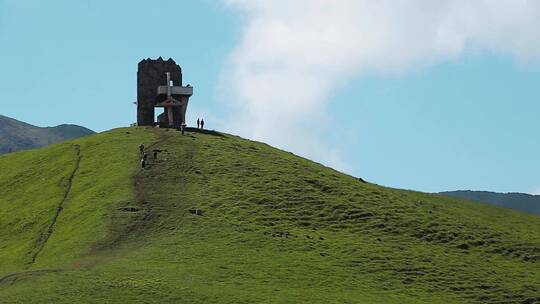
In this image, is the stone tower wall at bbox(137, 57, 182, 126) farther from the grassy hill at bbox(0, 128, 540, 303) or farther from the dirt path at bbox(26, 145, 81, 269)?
the dirt path at bbox(26, 145, 81, 269)

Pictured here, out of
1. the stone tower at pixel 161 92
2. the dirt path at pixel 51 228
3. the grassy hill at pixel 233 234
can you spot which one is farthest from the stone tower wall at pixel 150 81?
the dirt path at pixel 51 228

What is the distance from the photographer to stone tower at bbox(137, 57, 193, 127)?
105062 millimetres

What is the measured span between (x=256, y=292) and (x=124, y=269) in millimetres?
8689

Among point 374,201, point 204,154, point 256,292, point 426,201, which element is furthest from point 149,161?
point 256,292

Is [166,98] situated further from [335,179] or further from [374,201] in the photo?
[374,201]

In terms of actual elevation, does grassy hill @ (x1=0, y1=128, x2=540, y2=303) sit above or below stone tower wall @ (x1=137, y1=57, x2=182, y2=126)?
below

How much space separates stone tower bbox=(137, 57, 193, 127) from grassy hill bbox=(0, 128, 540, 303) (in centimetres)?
681

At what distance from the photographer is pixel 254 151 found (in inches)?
3831

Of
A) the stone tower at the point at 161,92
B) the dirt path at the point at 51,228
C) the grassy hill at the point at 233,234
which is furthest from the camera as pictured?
the stone tower at the point at 161,92

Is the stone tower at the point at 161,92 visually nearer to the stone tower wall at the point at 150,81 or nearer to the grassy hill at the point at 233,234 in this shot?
the stone tower wall at the point at 150,81

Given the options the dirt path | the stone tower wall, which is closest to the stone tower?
the stone tower wall

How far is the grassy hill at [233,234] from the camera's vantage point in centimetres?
5694

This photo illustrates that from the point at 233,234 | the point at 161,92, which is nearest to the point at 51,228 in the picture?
the point at 233,234

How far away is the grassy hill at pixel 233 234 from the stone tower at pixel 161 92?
6813 millimetres
